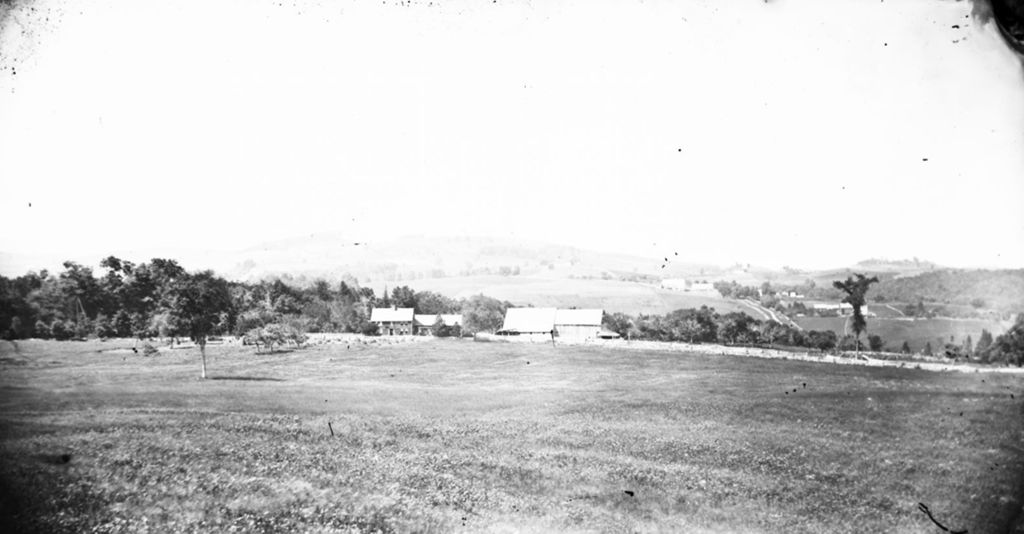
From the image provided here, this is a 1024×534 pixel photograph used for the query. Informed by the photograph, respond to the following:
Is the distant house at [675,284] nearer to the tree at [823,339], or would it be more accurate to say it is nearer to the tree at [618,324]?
the tree at [618,324]

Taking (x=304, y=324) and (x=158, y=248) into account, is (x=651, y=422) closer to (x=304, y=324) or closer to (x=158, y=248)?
(x=304, y=324)

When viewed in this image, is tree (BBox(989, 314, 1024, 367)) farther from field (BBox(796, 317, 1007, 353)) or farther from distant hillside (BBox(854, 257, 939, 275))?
distant hillside (BBox(854, 257, 939, 275))

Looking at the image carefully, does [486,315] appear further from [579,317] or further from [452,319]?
[579,317]

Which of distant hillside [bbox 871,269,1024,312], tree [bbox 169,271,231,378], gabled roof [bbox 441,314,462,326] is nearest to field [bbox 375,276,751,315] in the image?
gabled roof [bbox 441,314,462,326]

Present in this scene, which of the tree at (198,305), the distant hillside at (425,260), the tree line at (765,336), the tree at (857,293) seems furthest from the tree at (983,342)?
the tree at (198,305)

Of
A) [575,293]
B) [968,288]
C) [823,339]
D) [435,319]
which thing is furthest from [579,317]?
[968,288]
